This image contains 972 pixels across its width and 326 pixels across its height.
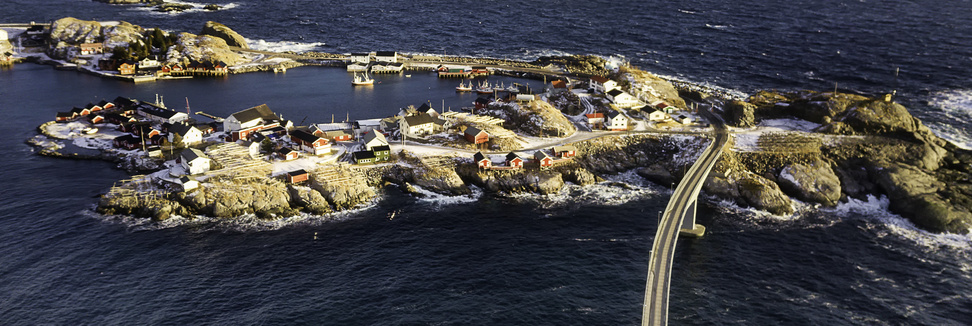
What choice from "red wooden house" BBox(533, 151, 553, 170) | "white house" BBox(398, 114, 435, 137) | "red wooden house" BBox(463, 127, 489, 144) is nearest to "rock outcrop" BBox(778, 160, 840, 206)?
"red wooden house" BBox(533, 151, 553, 170)

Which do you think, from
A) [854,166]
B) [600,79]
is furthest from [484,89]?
[854,166]

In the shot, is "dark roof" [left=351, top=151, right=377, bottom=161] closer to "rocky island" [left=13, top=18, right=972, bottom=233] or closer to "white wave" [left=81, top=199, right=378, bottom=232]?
"rocky island" [left=13, top=18, right=972, bottom=233]

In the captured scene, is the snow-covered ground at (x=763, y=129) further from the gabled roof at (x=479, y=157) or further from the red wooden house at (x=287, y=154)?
the red wooden house at (x=287, y=154)

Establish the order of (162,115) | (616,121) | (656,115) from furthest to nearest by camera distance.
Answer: (162,115)
(656,115)
(616,121)

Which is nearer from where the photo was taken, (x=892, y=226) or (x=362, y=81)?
(x=892, y=226)

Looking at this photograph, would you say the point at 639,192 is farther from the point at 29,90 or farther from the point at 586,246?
the point at 29,90

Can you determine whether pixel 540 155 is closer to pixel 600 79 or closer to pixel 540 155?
pixel 540 155

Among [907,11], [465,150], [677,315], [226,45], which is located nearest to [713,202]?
[677,315]

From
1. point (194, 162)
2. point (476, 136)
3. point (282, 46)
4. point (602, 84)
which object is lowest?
point (194, 162)
